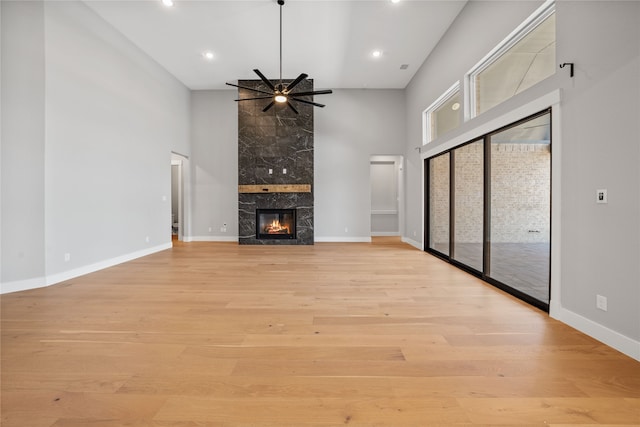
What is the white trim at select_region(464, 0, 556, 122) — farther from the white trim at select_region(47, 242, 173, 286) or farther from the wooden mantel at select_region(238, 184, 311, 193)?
the white trim at select_region(47, 242, 173, 286)

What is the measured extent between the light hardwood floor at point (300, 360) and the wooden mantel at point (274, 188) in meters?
3.76

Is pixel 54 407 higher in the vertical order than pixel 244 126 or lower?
lower

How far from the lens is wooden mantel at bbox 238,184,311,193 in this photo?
6883 mm

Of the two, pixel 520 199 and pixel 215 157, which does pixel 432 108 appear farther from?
pixel 215 157

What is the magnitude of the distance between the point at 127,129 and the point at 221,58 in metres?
2.30

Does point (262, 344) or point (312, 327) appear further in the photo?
point (312, 327)

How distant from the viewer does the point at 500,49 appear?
3.51 m

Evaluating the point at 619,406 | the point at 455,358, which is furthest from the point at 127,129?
the point at 619,406

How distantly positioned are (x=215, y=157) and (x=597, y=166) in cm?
730

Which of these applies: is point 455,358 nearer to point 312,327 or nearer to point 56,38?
point 312,327

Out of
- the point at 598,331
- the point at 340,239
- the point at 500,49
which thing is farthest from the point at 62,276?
the point at 500,49

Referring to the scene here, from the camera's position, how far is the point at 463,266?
437 centimetres

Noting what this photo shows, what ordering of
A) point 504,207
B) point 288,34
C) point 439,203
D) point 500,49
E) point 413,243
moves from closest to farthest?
point 500,49, point 504,207, point 288,34, point 439,203, point 413,243

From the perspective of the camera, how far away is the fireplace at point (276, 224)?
7047 millimetres
